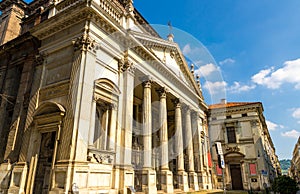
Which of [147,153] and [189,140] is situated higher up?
[189,140]

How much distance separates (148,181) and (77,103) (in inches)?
261

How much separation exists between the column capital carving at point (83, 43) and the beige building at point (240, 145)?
77.2 feet

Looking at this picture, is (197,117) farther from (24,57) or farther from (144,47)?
(24,57)

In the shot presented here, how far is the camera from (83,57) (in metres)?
11.1

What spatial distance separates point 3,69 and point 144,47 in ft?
35.6

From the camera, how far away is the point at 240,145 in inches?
1160

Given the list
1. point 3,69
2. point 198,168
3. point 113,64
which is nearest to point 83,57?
point 113,64

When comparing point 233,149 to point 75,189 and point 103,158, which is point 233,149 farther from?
point 75,189

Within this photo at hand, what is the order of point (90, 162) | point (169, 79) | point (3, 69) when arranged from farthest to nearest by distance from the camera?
point (169, 79) → point (3, 69) → point (90, 162)

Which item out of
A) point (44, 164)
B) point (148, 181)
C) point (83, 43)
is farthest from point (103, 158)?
point (83, 43)

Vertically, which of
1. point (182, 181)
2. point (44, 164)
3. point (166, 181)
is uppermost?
point (44, 164)

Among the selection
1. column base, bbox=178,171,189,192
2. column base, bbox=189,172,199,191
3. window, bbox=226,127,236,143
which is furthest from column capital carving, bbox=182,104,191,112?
window, bbox=226,127,236,143

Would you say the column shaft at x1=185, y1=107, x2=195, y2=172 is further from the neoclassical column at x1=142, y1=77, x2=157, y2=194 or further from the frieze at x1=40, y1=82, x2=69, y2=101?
the frieze at x1=40, y1=82, x2=69, y2=101

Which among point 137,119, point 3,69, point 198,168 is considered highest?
point 3,69
